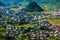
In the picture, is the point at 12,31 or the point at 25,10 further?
the point at 25,10

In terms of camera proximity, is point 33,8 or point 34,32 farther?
point 33,8

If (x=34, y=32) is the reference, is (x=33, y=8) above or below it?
above

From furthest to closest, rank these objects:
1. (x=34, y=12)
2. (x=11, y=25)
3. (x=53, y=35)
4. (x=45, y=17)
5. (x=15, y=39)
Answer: (x=34, y=12)
(x=45, y=17)
(x=11, y=25)
(x=53, y=35)
(x=15, y=39)

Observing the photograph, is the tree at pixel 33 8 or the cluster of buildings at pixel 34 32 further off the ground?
the tree at pixel 33 8

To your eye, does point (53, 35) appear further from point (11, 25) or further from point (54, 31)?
point (11, 25)

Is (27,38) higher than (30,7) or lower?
lower

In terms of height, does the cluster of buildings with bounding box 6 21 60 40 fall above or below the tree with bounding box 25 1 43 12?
below

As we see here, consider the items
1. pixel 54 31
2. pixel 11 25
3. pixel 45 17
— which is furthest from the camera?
pixel 45 17

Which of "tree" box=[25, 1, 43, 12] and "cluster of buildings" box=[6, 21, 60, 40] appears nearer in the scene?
"cluster of buildings" box=[6, 21, 60, 40]

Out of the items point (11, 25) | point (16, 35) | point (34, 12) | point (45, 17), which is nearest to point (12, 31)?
point (16, 35)

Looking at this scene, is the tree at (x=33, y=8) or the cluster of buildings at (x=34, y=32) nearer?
the cluster of buildings at (x=34, y=32)
